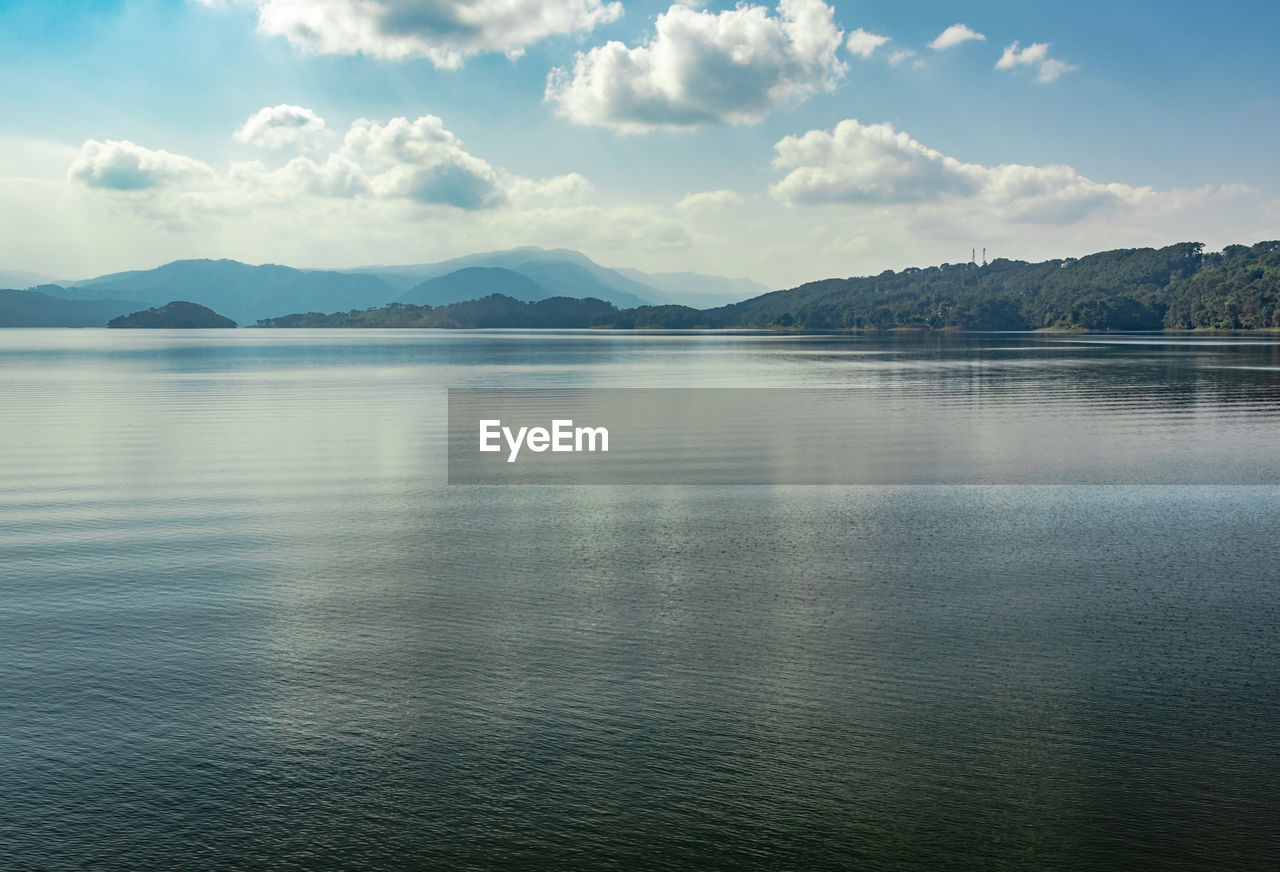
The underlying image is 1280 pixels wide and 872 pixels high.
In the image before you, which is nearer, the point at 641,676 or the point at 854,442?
the point at 641,676

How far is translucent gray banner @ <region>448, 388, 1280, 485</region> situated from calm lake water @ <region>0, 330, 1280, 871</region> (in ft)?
8.97

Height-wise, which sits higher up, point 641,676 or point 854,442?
point 854,442

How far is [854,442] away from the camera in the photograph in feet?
123

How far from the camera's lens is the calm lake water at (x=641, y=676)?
9.23 meters

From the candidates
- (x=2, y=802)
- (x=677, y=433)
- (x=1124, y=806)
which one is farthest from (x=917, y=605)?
(x=677, y=433)

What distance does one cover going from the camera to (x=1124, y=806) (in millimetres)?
9586

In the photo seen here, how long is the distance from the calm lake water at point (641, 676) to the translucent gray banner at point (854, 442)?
8.97 ft

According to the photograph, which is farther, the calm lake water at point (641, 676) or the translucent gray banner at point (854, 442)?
the translucent gray banner at point (854, 442)

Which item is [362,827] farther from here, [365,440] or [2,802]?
[365,440]

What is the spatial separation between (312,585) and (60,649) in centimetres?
435

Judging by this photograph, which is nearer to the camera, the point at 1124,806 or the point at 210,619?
the point at 1124,806

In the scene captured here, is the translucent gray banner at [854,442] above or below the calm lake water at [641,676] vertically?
above

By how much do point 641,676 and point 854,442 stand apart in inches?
1038

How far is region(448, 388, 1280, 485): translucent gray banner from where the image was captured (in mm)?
29719
